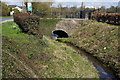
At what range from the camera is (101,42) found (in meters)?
21.0

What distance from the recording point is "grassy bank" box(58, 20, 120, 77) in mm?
16234

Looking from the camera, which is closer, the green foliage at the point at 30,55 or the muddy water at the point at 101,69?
the green foliage at the point at 30,55

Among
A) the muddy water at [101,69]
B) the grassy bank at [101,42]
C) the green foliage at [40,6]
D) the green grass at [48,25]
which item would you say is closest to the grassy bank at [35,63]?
the muddy water at [101,69]

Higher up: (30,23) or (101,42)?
(30,23)

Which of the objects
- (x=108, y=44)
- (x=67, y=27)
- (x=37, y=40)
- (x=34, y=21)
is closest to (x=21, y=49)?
(x=37, y=40)

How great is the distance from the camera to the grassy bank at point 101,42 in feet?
53.3

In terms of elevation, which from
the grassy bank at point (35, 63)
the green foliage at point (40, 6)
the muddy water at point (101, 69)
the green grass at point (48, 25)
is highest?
the green foliage at point (40, 6)

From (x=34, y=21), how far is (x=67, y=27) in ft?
48.1

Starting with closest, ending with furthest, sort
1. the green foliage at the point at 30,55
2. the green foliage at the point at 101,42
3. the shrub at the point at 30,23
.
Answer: the green foliage at the point at 30,55
the green foliage at the point at 101,42
the shrub at the point at 30,23

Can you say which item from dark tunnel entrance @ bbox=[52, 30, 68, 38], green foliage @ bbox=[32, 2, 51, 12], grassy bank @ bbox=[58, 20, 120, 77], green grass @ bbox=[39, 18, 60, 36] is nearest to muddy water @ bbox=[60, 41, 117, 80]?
grassy bank @ bbox=[58, 20, 120, 77]

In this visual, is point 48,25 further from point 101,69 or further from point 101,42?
point 101,69

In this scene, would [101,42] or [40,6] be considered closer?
[101,42]

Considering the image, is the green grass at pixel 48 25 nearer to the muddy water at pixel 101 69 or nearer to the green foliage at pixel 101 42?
the green foliage at pixel 101 42

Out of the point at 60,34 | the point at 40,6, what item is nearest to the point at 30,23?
the point at 60,34
